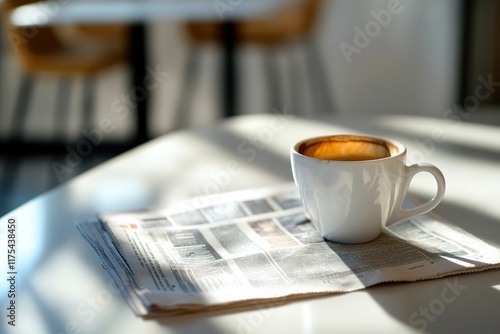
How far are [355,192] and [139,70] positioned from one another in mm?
1849

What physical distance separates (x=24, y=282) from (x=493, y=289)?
418 millimetres

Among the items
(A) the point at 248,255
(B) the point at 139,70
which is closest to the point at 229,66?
(B) the point at 139,70

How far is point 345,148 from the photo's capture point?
31.3 inches

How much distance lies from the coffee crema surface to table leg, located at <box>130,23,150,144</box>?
1673 millimetres

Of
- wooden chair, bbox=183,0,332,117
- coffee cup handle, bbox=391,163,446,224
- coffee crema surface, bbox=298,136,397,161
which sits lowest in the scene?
coffee cup handle, bbox=391,163,446,224

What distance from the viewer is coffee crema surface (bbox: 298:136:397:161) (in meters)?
0.77

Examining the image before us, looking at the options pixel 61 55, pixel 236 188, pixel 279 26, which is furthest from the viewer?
pixel 279 26

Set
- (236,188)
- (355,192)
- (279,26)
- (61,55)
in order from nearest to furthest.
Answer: (355,192) → (236,188) → (61,55) → (279,26)

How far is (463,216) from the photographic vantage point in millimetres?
810

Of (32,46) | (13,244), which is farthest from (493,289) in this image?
(32,46)

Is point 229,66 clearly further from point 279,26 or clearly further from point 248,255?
point 248,255

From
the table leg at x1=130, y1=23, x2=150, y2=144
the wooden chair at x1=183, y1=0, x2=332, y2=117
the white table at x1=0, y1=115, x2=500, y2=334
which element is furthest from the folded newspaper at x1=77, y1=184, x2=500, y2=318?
the wooden chair at x1=183, y1=0, x2=332, y2=117

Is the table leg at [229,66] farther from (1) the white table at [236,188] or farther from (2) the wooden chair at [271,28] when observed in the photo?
(1) the white table at [236,188]

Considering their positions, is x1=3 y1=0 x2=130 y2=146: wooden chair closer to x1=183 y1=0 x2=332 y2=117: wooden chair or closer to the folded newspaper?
x1=183 y1=0 x2=332 y2=117: wooden chair
